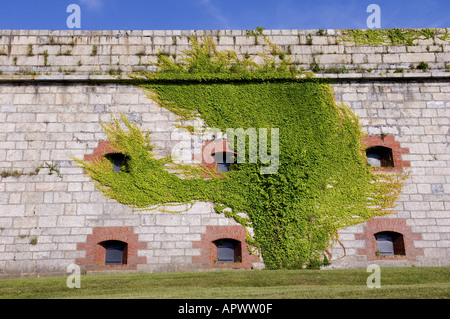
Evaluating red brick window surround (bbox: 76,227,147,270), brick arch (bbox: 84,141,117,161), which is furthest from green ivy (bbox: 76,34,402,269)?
red brick window surround (bbox: 76,227,147,270)

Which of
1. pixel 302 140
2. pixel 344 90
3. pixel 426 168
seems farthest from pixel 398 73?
pixel 302 140

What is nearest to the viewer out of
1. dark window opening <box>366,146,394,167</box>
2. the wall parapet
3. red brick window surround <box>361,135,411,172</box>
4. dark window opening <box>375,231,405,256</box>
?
dark window opening <box>375,231,405,256</box>

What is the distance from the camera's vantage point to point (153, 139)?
31.4 feet

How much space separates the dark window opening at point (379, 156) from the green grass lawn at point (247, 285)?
273 centimetres

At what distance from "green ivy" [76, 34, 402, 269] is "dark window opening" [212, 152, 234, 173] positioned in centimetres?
26

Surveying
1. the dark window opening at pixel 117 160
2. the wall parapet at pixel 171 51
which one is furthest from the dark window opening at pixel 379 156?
the dark window opening at pixel 117 160

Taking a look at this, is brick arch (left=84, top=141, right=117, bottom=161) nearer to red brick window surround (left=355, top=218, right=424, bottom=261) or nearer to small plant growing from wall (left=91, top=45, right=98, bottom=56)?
small plant growing from wall (left=91, top=45, right=98, bottom=56)

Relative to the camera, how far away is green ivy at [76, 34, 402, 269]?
359 inches

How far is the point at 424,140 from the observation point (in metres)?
9.76

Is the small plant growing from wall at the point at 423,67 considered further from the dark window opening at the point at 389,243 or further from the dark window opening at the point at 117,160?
the dark window opening at the point at 117,160

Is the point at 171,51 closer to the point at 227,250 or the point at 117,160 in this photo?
the point at 117,160

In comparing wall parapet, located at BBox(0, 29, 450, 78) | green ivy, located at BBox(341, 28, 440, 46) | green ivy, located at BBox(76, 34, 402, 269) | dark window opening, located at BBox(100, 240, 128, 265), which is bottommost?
dark window opening, located at BBox(100, 240, 128, 265)

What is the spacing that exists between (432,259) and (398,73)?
15.3 feet

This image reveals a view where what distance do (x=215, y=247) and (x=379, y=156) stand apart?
4.74 m
